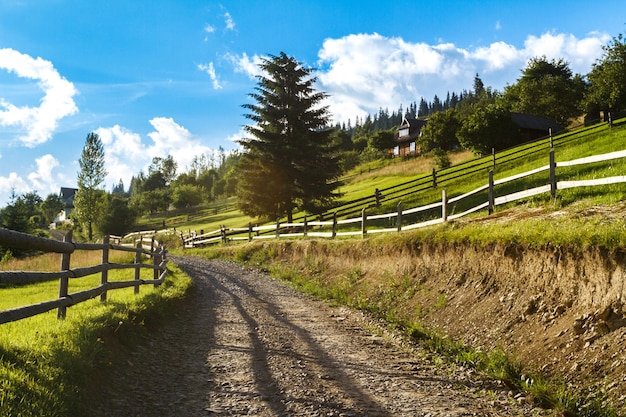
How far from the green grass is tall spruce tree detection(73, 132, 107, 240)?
54393mm

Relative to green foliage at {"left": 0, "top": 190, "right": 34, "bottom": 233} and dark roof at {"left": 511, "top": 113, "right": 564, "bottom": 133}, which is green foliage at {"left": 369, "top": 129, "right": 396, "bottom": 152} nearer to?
dark roof at {"left": 511, "top": 113, "right": 564, "bottom": 133}

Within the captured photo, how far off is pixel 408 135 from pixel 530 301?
8060 centimetres

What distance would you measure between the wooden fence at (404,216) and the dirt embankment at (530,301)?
7.92 ft

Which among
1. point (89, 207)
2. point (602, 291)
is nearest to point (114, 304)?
point (602, 291)

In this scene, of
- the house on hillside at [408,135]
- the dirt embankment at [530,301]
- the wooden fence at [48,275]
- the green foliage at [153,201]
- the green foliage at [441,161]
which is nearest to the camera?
the wooden fence at [48,275]

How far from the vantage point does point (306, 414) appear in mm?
4902

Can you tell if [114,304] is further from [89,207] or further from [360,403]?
[89,207]

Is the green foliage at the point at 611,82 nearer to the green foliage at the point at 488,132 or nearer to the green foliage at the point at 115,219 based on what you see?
the green foliage at the point at 488,132

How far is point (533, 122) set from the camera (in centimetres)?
5356

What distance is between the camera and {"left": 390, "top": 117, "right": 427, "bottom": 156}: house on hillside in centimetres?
8381

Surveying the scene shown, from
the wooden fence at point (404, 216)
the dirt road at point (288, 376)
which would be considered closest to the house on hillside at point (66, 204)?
the wooden fence at point (404, 216)

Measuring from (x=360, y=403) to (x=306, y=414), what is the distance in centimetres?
75

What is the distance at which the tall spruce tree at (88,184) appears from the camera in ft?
188

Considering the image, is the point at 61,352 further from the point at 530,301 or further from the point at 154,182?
the point at 154,182
